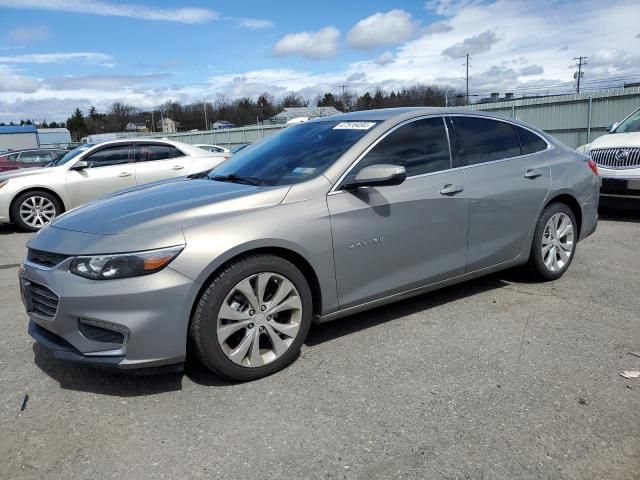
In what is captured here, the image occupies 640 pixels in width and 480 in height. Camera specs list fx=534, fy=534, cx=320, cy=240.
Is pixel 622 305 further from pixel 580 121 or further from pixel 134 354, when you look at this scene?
pixel 580 121

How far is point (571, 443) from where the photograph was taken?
2.54 metres

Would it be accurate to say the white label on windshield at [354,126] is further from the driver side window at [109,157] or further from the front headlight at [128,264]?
the driver side window at [109,157]

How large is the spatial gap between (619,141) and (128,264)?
25.4 feet

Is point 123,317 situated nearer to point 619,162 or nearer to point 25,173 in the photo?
point 619,162

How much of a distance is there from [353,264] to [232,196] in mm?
905

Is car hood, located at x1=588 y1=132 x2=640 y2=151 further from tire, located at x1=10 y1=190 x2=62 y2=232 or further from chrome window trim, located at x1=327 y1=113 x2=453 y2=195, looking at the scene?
tire, located at x1=10 y1=190 x2=62 y2=232

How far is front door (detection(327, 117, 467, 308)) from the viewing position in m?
3.51

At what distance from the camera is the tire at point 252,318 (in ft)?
9.82

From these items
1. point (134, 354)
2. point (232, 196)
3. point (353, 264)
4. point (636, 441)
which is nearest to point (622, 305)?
point (636, 441)

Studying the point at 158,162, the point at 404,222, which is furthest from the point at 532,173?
the point at 158,162

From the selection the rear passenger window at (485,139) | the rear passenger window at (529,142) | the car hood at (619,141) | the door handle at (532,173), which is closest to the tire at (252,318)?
the rear passenger window at (485,139)

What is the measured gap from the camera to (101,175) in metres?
9.38

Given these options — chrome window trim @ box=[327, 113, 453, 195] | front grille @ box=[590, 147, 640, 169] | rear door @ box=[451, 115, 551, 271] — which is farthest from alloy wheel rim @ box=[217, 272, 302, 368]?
front grille @ box=[590, 147, 640, 169]

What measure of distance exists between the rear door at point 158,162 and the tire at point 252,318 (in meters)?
6.97
